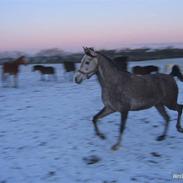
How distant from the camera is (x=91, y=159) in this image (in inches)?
283

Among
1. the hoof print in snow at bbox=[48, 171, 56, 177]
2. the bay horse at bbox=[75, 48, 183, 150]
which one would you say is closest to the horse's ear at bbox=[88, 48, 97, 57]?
the bay horse at bbox=[75, 48, 183, 150]

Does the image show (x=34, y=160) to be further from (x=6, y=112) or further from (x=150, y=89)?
(x=6, y=112)

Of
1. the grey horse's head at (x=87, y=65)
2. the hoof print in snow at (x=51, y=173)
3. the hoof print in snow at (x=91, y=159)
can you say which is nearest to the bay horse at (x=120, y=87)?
the grey horse's head at (x=87, y=65)

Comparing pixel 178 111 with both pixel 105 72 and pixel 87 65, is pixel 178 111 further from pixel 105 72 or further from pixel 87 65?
pixel 87 65

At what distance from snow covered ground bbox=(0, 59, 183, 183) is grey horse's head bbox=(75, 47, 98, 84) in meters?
1.48

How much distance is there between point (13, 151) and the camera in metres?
7.77

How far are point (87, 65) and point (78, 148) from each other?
1728 mm

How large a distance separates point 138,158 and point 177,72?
2930 mm

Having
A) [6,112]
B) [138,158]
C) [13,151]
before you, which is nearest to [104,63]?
[138,158]

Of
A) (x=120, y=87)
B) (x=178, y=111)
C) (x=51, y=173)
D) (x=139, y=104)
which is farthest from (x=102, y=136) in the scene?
(x=51, y=173)

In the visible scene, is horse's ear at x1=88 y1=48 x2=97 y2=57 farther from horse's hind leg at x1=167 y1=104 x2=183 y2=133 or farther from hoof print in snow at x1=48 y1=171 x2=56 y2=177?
hoof print in snow at x1=48 y1=171 x2=56 y2=177

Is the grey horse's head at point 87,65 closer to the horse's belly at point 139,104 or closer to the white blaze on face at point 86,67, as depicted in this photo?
the white blaze on face at point 86,67

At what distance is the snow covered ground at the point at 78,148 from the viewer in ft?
21.3

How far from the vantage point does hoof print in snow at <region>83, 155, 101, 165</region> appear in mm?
7051
